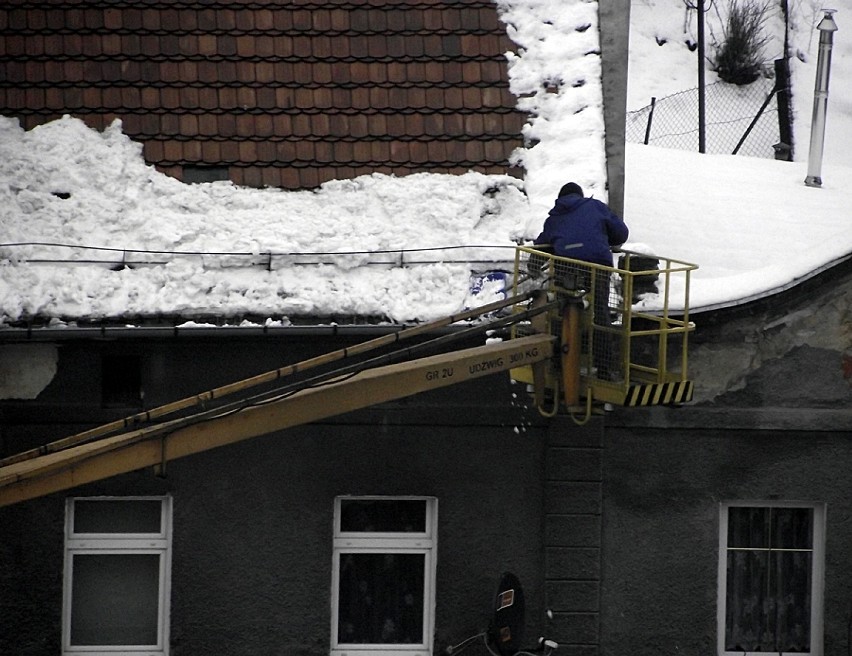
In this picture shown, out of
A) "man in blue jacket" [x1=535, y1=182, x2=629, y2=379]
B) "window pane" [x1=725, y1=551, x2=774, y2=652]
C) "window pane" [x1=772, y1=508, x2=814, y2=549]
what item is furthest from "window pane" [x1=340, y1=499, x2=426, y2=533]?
"window pane" [x1=772, y1=508, x2=814, y2=549]

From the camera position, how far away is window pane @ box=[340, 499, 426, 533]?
34.8 feet

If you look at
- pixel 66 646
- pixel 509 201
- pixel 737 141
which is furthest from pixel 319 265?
pixel 737 141

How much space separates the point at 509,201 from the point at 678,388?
2.56m

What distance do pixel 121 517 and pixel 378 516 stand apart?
81.7 inches

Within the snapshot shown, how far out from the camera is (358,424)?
1043 centimetres

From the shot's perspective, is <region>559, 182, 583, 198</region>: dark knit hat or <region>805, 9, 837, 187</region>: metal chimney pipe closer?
<region>559, 182, 583, 198</region>: dark knit hat

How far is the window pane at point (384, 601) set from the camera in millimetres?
10594

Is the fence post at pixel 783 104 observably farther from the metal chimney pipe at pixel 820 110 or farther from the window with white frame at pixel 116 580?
the window with white frame at pixel 116 580

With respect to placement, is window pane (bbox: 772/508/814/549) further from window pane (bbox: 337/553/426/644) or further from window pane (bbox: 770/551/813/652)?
window pane (bbox: 337/553/426/644)

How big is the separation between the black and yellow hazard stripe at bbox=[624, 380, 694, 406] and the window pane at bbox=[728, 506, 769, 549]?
72.5 inches

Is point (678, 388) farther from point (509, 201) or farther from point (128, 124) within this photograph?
point (128, 124)

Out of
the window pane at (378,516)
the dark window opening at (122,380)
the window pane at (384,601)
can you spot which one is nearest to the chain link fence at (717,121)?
the window pane at (378,516)

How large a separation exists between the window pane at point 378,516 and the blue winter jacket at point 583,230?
2.49 meters

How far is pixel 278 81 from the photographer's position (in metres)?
11.9
